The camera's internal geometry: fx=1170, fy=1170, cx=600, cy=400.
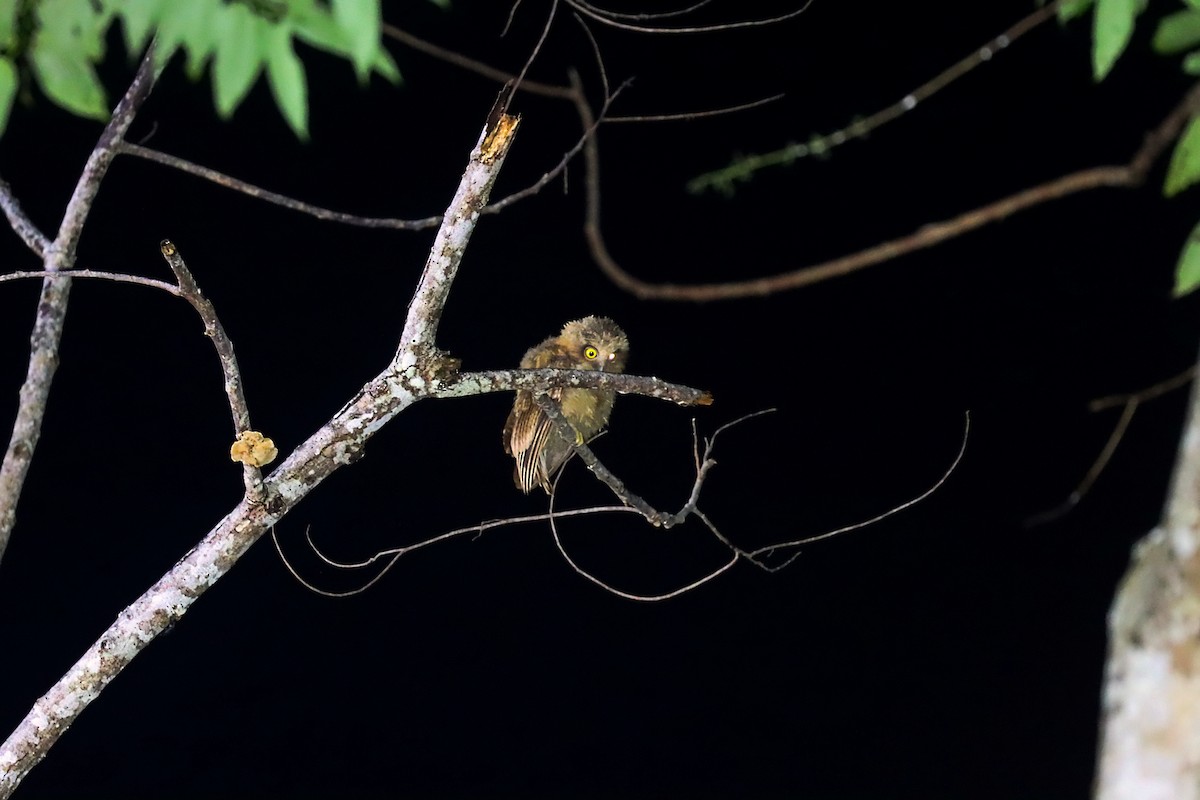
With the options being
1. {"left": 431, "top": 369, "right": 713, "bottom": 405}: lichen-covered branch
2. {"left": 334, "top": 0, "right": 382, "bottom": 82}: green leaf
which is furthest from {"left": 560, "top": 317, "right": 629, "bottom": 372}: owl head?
{"left": 334, "top": 0, "right": 382, "bottom": 82}: green leaf

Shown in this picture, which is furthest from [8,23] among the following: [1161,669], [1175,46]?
[1175,46]

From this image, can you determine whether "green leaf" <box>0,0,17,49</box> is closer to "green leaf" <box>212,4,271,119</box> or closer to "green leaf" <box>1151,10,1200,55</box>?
"green leaf" <box>212,4,271,119</box>

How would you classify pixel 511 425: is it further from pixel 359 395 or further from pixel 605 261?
pixel 605 261

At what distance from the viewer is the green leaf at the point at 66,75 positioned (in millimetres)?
1164

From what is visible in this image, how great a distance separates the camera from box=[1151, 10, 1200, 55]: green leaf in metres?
1.37

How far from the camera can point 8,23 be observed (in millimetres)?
1109

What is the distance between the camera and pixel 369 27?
0.78 metres

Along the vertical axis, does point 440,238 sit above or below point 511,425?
below

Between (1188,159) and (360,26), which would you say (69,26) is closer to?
(360,26)

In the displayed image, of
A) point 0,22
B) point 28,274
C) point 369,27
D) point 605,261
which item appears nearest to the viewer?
point 369,27

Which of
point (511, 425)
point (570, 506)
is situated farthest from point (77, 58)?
point (570, 506)

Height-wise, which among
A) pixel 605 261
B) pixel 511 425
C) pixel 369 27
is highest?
pixel 511 425

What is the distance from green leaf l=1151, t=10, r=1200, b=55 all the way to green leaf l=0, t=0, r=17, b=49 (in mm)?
1249

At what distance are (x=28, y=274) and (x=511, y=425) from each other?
2.77 feet
